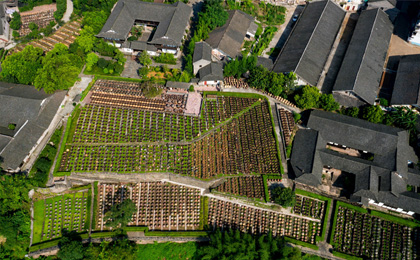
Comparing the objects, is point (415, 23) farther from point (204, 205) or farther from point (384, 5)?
point (204, 205)

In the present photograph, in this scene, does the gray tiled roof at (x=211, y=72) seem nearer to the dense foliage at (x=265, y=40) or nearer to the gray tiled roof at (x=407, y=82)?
the dense foliage at (x=265, y=40)

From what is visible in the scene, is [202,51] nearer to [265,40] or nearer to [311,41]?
[265,40]

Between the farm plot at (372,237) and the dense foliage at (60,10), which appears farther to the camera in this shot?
the dense foliage at (60,10)

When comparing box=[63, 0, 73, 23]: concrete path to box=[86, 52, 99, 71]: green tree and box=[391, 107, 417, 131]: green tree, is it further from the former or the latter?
box=[391, 107, 417, 131]: green tree

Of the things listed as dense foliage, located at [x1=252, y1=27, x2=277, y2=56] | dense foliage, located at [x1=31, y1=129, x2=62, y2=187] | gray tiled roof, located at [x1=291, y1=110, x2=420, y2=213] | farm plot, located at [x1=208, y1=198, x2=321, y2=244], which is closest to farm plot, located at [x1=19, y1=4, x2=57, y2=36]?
dense foliage, located at [x1=31, y1=129, x2=62, y2=187]

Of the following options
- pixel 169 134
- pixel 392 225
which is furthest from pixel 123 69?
pixel 392 225

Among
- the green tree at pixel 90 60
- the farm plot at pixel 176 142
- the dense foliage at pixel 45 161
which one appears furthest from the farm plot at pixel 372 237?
the green tree at pixel 90 60
